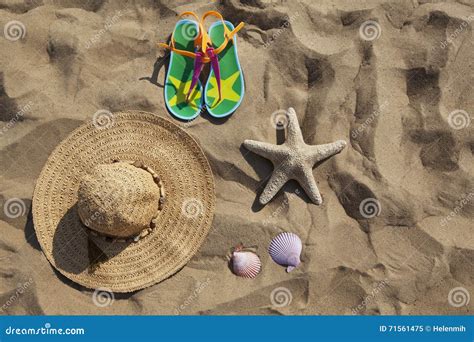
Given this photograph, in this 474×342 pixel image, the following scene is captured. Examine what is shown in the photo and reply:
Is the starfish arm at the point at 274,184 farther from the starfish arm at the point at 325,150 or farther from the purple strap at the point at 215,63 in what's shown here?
the purple strap at the point at 215,63

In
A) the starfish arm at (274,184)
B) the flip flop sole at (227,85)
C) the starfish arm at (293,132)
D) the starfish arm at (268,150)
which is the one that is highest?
the flip flop sole at (227,85)

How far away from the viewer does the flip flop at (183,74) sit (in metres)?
4.95

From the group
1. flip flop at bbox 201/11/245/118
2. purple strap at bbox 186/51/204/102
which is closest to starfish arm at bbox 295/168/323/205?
flip flop at bbox 201/11/245/118

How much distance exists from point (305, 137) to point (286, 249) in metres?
1.20

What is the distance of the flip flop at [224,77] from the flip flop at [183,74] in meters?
0.11

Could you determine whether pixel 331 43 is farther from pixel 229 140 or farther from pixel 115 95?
pixel 115 95

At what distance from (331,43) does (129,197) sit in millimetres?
2722

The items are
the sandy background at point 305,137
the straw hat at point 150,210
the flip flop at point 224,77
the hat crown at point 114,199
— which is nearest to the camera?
the hat crown at point 114,199

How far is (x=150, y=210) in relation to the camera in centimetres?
457

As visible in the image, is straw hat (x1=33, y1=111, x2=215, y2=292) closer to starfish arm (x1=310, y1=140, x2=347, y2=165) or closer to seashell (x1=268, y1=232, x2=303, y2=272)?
seashell (x1=268, y1=232, x2=303, y2=272)

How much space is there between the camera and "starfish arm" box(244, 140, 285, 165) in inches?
187

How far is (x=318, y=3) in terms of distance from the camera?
5.13m

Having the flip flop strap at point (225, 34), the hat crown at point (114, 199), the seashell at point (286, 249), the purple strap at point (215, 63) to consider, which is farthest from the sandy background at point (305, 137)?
the hat crown at point (114, 199)

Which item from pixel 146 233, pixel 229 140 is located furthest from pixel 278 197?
pixel 146 233
